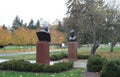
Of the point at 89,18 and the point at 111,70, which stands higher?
the point at 89,18

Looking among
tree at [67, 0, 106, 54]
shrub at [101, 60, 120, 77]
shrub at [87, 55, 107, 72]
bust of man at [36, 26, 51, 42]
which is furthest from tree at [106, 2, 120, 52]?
shrub at [101, 60, 120, 77]

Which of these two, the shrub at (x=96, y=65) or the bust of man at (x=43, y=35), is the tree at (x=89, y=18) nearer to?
the bust of man at (x=43, y=35)

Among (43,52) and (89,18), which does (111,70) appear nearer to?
(43,52)

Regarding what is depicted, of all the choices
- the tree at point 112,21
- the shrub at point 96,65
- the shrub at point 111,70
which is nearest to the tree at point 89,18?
the tree at point 112,21

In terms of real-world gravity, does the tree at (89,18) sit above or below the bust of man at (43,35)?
above

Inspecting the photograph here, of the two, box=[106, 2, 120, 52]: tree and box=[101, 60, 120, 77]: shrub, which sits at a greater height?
box=[106, 2, 120, 52]: tree

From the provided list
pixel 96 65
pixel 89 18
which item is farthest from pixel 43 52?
pixel 89 18

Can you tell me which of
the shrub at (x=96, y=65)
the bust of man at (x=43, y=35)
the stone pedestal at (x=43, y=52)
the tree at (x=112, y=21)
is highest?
the tree at (x=112, y=21)

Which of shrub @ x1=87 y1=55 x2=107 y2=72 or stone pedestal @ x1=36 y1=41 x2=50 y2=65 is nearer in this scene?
shrub @ x1=87 y1=55 x2=107 y2=72

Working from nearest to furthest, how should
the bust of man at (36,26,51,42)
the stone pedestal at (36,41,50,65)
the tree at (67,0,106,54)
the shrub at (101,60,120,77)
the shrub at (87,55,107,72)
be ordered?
the shrub at (101,60,120,77) < the shrub at (87,55,107,72) < the stone pedestal at (36,41,50,65) < the bust of man at (36,26,51,42) < the tree at (67,0,106,54)

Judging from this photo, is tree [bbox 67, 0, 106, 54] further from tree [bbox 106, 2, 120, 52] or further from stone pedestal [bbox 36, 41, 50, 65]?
stone pedestal [bbox 36, 41, 50, 65]

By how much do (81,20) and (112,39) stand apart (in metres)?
4.85

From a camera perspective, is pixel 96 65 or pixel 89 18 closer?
pixel 96 65

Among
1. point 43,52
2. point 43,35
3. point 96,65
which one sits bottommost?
point 96,65
